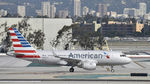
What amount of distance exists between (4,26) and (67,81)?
3029 inches

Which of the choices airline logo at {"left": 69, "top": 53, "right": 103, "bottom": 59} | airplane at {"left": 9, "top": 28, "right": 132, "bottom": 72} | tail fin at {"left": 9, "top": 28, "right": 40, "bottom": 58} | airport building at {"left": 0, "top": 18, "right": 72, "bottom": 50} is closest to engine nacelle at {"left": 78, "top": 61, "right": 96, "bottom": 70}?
airplane at {"left": 9, "top": 28, "right": 132, "bottom": 72}

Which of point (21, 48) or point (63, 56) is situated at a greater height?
point (21, 48)

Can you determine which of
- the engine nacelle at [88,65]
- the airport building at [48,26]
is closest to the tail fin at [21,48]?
the engine nacelle at [88,65]

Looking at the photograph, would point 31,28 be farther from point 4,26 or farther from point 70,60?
point 70,60

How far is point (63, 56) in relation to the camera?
64.9 meters

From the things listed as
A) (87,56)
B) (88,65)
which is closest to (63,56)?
(87,56)

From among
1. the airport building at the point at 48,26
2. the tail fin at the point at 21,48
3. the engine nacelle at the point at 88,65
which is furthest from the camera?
the airport building at the point at 48,26

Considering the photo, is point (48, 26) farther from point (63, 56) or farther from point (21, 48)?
point (63, 56)

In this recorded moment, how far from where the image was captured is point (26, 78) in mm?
55812

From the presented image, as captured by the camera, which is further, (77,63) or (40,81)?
(77,63)

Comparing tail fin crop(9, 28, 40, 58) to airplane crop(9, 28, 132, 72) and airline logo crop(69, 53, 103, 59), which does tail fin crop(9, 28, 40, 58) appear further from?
airline logo crop(69, 53, 103, 59)

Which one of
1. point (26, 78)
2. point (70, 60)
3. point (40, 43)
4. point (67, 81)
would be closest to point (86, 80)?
point (67, 81)

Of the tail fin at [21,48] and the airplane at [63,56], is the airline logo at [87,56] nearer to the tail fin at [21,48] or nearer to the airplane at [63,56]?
the airplane at [63,56]

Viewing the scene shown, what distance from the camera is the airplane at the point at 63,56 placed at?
64.6 meters
